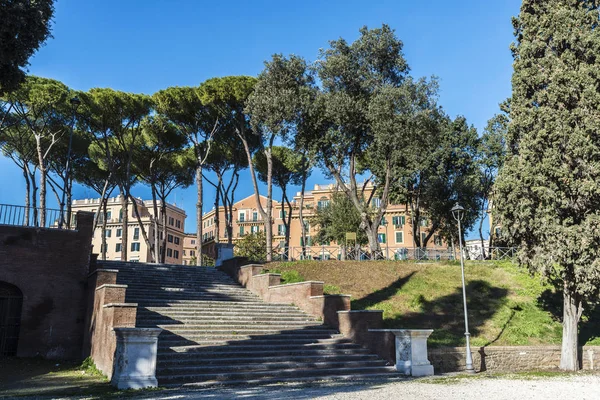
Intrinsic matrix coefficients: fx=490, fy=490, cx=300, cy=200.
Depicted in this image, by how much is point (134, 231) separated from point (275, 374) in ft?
230

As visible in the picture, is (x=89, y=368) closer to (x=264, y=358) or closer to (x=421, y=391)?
(x=264, y=358)

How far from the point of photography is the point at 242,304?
49.3 ft

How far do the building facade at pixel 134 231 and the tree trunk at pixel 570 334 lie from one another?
62.7 metres

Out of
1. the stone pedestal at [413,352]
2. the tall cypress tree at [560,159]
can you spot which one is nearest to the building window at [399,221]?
the tall cypress tree at [560,159]

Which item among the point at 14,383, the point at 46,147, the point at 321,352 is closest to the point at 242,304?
the point at 321,352

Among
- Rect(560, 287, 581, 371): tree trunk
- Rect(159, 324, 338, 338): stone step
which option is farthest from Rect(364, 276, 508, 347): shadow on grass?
Rect(159, 324, 338, 338): stone step

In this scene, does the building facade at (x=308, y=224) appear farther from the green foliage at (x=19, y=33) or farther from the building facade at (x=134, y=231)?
the green foliage at (x=19, y=33)

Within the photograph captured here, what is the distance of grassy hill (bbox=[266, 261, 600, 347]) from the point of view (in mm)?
16281

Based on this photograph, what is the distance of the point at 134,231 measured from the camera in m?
76.1

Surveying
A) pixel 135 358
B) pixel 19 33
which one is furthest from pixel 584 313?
pixel 19 33

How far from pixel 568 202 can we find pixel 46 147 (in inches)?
1251

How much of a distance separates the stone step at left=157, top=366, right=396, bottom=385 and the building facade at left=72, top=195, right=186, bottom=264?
205 ft

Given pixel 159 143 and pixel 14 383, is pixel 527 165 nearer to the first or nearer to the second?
pixel 14 383

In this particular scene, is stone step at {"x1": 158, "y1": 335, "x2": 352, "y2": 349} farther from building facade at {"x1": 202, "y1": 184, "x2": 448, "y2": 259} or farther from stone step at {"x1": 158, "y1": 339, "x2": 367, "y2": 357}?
building facade at {"x1": 202, "y1": 184, "x2": 448, "y2": 259}
